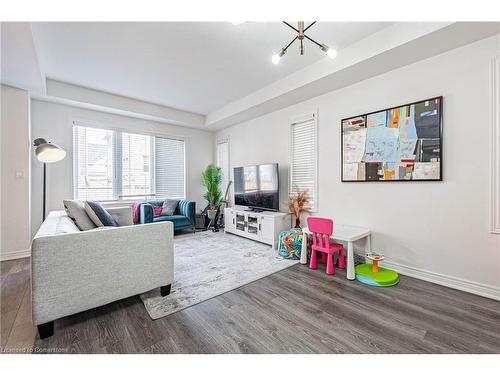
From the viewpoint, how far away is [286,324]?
176 cm

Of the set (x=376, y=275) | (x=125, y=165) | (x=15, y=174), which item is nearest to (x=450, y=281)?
(x=376, y=275)

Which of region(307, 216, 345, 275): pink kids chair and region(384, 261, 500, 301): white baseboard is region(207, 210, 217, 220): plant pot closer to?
region(307, 216, 345, 275): pink kids chair

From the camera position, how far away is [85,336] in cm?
159

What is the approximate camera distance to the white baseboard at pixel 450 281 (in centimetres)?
214

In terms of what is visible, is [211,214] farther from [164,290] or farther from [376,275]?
[376,275]

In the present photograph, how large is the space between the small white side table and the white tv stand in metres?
0.76

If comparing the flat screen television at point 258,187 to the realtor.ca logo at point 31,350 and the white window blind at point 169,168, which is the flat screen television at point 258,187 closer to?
the white window blind at point 169,168

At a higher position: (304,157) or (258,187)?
(304,157)

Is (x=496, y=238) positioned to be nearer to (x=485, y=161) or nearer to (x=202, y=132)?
(x=485, y=161)

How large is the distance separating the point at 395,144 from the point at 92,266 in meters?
3.38

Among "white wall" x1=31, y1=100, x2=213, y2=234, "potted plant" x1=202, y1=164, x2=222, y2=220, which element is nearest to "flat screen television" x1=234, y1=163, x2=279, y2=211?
"potted plant" x1=202, y1=164, x2=222, y2=220

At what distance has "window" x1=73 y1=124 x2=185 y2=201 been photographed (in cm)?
436

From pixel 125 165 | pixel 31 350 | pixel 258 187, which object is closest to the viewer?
pixel 31 350
